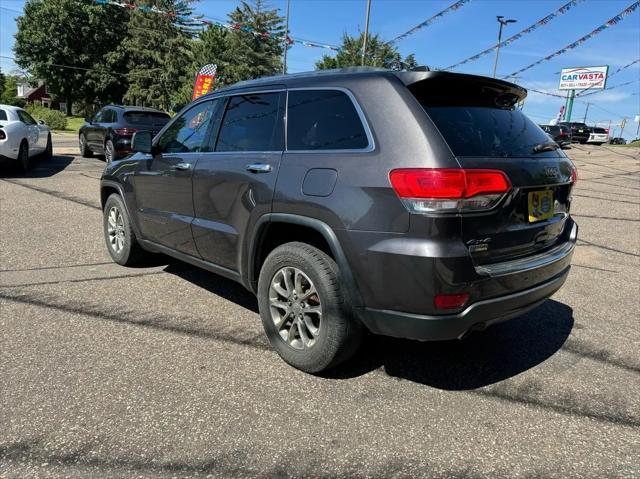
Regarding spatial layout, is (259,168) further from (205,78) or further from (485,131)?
(205,78)

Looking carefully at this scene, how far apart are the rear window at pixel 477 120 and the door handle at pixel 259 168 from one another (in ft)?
3.36

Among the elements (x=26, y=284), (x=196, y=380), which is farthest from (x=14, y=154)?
(x=196, y=380)

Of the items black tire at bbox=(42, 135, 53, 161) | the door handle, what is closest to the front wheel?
black tire at bbox=(42, 135, 53, 161)

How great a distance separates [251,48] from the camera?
5362 centimetres

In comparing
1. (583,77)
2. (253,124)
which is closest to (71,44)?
(583,77)

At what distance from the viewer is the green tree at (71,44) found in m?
56.5

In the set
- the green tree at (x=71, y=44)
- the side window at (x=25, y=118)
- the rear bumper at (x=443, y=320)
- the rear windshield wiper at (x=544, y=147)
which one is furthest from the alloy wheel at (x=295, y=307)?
the green tree at (x=71, y=44)

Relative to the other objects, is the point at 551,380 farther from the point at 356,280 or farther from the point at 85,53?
the point at 85,53

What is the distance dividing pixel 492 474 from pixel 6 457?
220 centimetres

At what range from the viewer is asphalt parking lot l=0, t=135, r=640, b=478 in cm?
235

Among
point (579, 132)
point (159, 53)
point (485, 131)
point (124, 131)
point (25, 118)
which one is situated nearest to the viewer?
point (485, 131)

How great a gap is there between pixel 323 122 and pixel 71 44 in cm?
6538

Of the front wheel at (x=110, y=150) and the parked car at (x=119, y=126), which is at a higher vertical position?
the parked car at (x=119, y=126)

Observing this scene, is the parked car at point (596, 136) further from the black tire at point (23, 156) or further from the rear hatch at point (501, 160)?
the rear hatch at point (501, 160)
